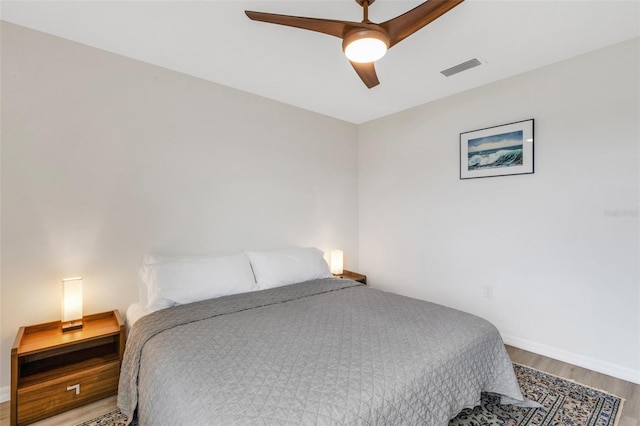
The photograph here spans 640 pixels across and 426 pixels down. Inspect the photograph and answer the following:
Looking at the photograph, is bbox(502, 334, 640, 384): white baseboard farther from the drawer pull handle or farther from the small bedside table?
the drawer pull handle

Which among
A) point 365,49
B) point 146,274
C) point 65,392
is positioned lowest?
point 65,392

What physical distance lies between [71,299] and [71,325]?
0.17 m

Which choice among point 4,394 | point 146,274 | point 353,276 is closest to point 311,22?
point 146,274

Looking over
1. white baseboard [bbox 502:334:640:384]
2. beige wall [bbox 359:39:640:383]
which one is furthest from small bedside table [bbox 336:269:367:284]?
white baseboard [bbox 502:334:640:384]

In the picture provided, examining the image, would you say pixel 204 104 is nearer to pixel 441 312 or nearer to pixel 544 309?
pixel 441 312

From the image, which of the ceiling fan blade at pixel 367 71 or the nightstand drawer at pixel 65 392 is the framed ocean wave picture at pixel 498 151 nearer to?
the ceiling fan blade at pixel 367 71

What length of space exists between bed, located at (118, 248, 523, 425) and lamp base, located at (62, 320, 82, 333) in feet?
1.38

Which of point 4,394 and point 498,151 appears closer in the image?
point 4,394

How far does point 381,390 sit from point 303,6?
2.01m

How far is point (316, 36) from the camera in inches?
81.0

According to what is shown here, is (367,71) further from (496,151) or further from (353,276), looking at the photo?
(353,276)

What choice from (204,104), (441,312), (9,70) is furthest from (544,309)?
(9,70)

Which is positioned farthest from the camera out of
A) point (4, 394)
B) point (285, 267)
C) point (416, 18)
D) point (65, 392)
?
point (285, 267)

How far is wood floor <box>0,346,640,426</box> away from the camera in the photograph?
1799 millimetres
